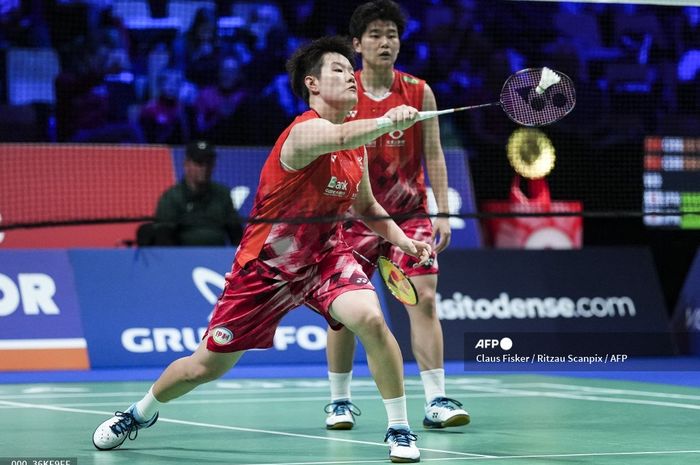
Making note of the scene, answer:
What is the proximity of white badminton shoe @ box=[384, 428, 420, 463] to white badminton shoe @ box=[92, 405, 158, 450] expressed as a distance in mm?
1225

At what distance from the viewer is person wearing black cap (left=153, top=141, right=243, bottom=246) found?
405 inches

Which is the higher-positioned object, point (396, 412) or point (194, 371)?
point (194, 371)

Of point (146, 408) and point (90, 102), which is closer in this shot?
point (146, 408)

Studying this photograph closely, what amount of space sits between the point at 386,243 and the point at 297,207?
4.28 ft

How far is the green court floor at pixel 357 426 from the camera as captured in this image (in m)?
5.28

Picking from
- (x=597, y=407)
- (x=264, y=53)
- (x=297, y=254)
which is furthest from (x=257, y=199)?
(x=264, y=53)

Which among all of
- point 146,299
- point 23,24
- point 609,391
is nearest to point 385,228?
point 609,391

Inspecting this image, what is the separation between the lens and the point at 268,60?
13.4 meters

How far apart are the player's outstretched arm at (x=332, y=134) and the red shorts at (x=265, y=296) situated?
0.47m

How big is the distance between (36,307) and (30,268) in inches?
12.6

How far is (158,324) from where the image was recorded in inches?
383

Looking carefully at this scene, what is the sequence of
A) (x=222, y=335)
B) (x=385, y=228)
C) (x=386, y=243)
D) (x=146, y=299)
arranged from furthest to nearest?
1. (x=146, y=299)
2. (x=386, y=243)
3. (x=385, y=228)
4. (x=222, y=335)

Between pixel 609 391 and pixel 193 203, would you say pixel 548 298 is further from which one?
pixel 193 203

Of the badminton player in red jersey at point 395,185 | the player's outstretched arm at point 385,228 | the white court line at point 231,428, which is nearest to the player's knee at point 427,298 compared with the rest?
the badminton player in red jersey at point 395,185
